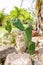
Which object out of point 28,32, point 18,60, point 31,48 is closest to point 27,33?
point 28,32

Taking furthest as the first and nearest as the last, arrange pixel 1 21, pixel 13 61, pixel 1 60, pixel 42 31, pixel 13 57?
1. pixel 1 21
2. pixel 42 31
3. pixel 1 60
4. pixel 13 57
5. pixel 13 61

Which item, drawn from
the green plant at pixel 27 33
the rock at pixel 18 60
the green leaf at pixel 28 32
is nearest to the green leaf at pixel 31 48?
the green plant at pixel 27 33

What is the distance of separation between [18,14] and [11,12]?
0.50 m

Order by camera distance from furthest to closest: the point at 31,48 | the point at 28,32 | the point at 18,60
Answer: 1. the point at 28,32
2. the point at 31,48
3. the point at 18,60

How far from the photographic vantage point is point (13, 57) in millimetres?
3582

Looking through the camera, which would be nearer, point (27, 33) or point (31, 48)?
point (31, 48)

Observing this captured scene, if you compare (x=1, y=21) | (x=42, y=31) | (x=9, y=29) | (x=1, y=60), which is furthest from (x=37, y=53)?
(x=1, y=21)

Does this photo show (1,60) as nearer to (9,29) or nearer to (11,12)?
(9,29)

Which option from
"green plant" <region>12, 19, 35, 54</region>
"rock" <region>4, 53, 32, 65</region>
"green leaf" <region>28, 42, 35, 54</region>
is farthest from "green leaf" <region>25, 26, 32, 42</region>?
"rock" <region>4, 53, 32, 65</region>

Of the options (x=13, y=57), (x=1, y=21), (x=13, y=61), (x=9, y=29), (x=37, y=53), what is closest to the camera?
(x=13, y=61)

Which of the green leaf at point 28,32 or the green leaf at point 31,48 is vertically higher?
the green leaf at point 28,32

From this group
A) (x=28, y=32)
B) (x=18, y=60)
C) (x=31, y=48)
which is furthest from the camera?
(x=28, y=32)

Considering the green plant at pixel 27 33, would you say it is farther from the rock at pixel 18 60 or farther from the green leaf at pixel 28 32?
the rock at pixel 18 60

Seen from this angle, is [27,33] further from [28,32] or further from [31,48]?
[31,48]
